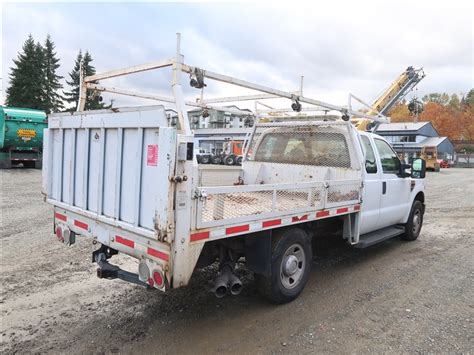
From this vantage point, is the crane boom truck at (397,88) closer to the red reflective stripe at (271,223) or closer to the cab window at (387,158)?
the cab window at (387,158)

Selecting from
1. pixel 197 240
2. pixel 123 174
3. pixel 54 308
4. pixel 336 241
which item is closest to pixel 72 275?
pixel 54 308

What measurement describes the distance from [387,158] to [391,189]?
1.71 feet

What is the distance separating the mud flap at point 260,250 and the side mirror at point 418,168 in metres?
3.88

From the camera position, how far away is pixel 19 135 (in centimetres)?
1892

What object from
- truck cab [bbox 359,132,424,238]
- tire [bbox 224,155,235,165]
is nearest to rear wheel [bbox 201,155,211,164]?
tire [bbox 224,155,235,165]

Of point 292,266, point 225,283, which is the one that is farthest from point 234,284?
point 292,266

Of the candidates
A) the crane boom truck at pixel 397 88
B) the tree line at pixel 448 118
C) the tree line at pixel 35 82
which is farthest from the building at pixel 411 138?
the tree line at pixel 35 82

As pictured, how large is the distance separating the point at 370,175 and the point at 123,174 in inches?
145

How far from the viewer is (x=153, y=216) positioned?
9.80ft

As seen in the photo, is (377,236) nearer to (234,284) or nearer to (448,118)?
(234,284)

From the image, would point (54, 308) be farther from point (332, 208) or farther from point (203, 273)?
point (332, 208)

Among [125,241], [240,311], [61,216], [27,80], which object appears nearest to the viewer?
[125,241]

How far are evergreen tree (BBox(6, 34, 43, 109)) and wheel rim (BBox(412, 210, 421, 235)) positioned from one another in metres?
49.1

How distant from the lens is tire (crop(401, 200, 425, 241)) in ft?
23.4
